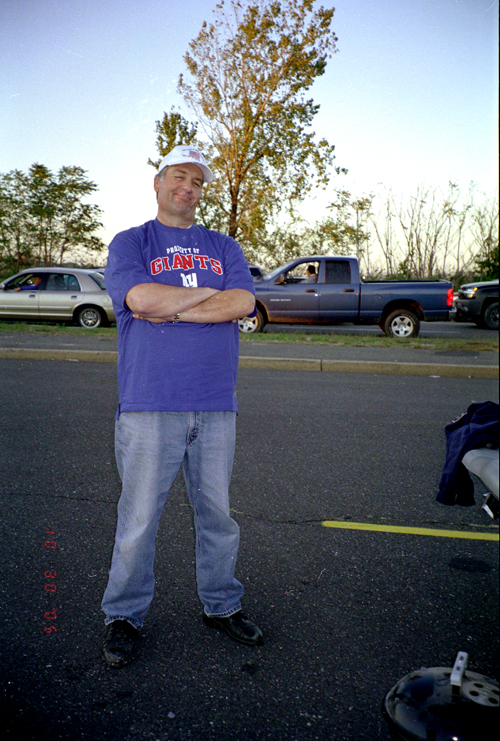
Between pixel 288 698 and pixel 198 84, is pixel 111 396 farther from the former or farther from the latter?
pixel 198 84

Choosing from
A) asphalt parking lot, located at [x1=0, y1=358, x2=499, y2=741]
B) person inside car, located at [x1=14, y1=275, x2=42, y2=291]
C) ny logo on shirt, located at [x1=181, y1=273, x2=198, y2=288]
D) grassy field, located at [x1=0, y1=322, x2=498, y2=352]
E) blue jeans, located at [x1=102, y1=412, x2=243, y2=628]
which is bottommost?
asphalt parking lot, located at [x1=0, y1=358, x2=499, y2=741]

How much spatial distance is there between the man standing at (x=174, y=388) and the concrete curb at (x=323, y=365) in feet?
24.1

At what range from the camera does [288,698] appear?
2.18 meters

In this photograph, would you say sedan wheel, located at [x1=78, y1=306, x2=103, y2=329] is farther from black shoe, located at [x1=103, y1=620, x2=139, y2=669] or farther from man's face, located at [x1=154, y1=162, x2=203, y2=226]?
black shoe, located at [x1=103, y1=620, x2=139, y2=669]

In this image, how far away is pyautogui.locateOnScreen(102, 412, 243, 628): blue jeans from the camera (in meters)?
2.38

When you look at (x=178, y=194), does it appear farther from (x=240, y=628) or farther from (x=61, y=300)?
(x=61, y=300)

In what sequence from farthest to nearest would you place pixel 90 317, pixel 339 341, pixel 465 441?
pixel 90 317
pixel 339 341
pixel 465 441

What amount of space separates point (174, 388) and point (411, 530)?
6.62 feet

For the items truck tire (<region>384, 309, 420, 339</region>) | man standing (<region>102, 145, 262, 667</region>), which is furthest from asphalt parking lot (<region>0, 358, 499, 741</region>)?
truck tire (<region>384, 309, 420, 339</region>)

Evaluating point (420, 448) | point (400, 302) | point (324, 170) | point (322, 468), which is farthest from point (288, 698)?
point (324, 170)

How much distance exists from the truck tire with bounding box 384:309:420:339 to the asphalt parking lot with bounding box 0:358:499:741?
8185 mm

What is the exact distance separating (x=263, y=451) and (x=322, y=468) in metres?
0.64
